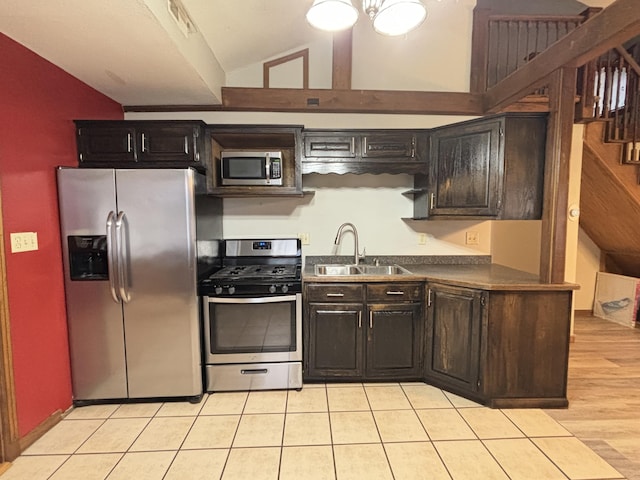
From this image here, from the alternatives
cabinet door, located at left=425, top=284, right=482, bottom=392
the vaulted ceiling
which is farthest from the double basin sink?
the vaulted ceiling

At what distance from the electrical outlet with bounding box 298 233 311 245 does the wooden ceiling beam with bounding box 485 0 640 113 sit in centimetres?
205

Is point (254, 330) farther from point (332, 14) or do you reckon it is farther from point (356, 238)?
point (332, 14)

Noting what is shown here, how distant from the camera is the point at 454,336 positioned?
2.38 meters

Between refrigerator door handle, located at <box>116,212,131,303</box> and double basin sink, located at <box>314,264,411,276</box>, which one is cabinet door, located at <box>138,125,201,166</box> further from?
double basin sink, located at <box>314,264,411,276</box>

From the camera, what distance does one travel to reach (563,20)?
129 inches

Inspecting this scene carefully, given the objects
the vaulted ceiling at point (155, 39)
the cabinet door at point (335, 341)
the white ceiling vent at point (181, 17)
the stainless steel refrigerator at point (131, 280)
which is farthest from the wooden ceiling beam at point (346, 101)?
the cabinet door at point (335, 341)

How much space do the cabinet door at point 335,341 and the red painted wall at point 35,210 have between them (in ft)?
5.74

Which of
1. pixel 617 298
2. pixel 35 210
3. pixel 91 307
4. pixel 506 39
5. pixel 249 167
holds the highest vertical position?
pixel 506 39

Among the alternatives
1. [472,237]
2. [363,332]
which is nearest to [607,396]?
[472,237]

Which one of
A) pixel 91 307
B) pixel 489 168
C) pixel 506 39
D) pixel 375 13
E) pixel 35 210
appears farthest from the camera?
pixel 506 39

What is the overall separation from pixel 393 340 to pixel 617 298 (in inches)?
137

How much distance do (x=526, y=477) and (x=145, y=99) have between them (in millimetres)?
3650

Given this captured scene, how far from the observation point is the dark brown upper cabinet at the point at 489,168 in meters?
2.28

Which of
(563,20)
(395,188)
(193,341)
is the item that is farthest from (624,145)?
(193,341)
